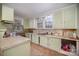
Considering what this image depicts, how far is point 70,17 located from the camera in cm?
154

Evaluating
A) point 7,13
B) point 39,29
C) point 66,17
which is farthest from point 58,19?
point 7,13

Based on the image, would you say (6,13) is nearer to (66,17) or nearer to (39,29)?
(39,29)

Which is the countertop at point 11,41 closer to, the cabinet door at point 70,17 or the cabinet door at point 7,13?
the cabinet door at point 7,13

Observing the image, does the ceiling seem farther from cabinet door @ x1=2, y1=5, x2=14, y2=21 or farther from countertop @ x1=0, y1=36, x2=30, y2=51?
countertop @ x1=0, y1=36, x2=30, y2=51

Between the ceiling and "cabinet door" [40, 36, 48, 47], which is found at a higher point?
the ceiling

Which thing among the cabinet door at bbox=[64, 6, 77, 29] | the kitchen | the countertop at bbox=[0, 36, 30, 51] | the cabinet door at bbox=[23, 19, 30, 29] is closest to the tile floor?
the kitchen

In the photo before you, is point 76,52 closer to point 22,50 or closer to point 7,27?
point 22,50

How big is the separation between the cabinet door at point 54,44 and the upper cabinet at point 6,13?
655 millimetres

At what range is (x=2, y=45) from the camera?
60.8 inches

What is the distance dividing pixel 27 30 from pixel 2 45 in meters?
0.41

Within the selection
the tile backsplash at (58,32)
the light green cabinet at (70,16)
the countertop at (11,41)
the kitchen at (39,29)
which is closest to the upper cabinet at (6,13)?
the kitchen at (39,29)

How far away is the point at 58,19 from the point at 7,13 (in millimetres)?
746

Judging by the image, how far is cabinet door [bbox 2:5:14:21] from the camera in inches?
61.4

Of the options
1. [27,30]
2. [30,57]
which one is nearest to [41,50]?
[30,57]
